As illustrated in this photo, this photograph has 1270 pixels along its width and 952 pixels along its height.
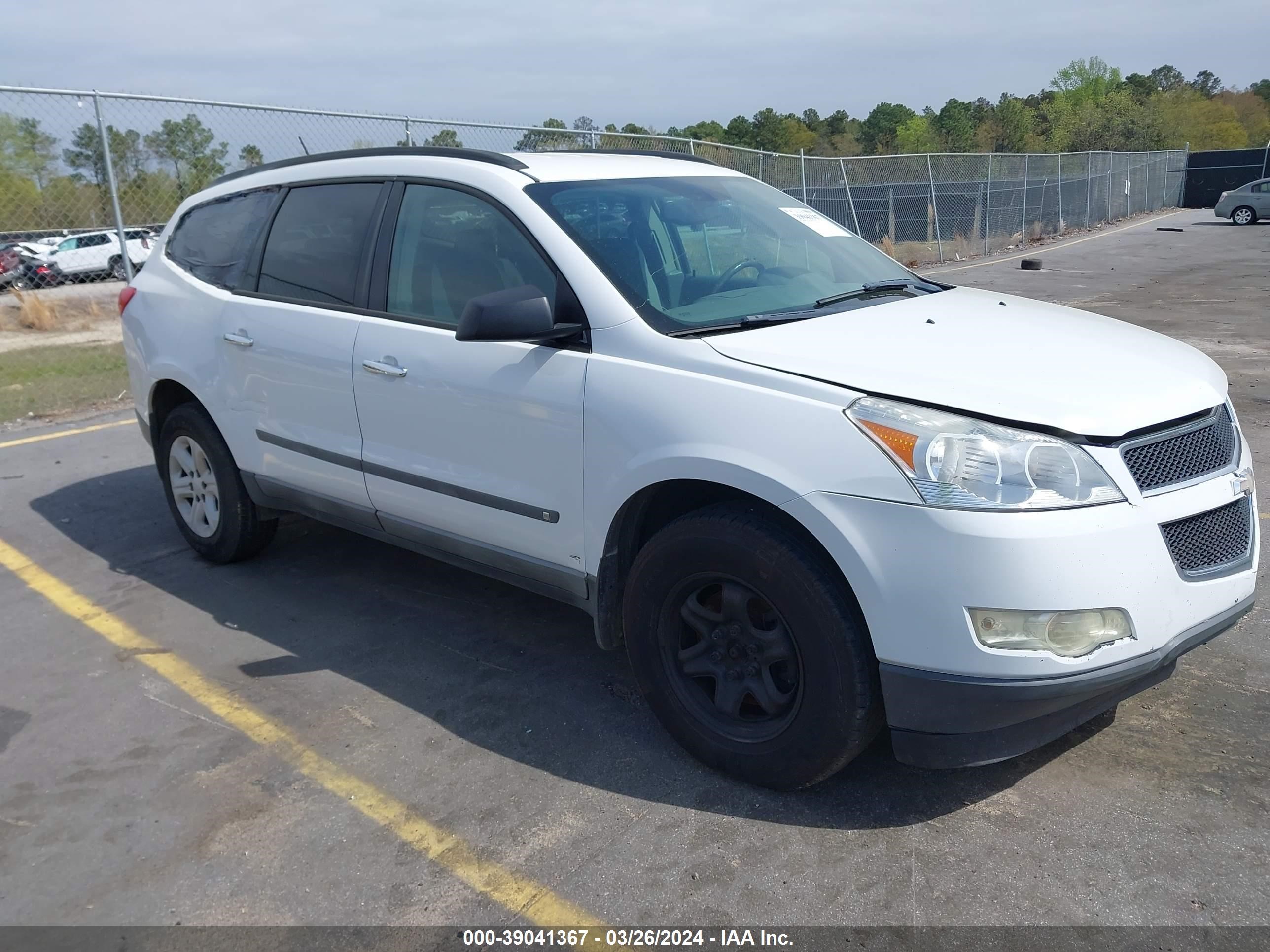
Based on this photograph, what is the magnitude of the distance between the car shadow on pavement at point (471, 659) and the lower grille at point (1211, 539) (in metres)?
0.78

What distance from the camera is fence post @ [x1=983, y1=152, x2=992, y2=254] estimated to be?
22641 mm

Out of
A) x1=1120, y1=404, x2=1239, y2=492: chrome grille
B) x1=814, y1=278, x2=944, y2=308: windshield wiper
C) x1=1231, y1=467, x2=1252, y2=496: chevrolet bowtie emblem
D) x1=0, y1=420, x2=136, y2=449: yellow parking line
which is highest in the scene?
x1=814, y1=278, x2=944, y2=308: windshield wiper

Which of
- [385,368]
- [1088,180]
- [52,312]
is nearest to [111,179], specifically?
[52,312]

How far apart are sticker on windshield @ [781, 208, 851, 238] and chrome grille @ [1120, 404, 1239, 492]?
5.69 ft

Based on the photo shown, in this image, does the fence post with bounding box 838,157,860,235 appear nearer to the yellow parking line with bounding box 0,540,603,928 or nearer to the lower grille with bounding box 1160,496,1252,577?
the yellow parking line with bounding box 0,540,603,928

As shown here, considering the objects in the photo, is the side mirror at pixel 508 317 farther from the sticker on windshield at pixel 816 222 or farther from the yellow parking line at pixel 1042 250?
the yellow parking line at pixel 1042 250

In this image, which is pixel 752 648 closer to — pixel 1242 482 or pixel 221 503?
pixel 1242 482

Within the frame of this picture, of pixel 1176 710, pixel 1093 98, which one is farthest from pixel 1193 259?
pixel 1093 98

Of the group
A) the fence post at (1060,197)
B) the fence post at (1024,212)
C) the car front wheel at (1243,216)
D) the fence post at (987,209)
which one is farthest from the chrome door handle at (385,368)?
the car front wheel at (1243,216)

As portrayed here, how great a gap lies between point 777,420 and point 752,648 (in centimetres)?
69

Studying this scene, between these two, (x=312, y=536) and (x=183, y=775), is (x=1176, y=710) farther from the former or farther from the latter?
(x=312, y=536)

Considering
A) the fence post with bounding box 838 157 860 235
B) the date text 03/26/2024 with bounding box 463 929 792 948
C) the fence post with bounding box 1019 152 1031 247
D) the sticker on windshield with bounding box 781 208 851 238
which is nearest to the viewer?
the date text 03/26/2024 with bounding box 463 929 792 948

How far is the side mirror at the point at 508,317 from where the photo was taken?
10.7ft

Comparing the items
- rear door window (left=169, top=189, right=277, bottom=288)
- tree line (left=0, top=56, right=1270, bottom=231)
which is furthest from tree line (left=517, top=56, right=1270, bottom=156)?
rear door window (left=169, top=189, right=277, bottom=288)
